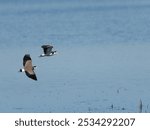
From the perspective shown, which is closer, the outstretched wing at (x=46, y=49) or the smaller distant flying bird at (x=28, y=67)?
the smaller distant flying bird at (x=28, y=67)

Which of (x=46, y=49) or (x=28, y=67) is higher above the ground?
(x=46, y=49)

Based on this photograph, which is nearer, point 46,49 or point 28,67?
point 28,67

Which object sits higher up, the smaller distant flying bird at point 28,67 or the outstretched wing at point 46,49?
the outstretched wing at point 46,49

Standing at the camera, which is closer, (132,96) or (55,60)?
(132,96)

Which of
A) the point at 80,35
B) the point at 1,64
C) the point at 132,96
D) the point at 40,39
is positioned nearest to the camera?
the point at 132,96

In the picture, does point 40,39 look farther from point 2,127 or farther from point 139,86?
point 2,127

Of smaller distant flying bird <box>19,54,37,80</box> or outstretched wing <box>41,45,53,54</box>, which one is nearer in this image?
smaller distant flying bird <box>19,54,37,80</box>

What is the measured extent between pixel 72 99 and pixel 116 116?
456cm

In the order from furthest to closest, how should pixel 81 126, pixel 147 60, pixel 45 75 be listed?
pixel 147 60
pixel 45 75
pixel 81 126

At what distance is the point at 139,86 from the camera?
14398 millimetres

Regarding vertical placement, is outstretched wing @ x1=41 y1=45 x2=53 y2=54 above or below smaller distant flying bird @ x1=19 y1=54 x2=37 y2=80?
above

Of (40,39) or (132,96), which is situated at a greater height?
(40,39)

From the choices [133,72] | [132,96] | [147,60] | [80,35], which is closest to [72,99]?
[132,96]

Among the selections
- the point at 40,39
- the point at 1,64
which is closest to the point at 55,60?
the point at 1,64
